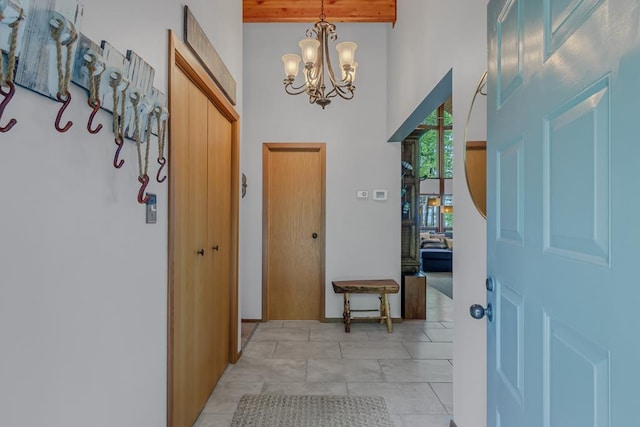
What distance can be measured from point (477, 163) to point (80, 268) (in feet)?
5.44

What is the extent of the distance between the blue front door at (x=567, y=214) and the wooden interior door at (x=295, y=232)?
127 inches

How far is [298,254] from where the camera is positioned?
4312 mm

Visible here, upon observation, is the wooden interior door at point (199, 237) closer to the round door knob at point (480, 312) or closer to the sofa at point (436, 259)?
the round door knob at point (480, 312)

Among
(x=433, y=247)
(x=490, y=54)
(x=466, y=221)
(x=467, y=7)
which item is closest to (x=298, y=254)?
(x=466, y=221)

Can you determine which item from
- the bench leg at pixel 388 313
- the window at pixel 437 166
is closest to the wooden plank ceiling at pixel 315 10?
the bench leg at pixel 388 313

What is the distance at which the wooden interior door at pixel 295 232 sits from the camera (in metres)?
4.28

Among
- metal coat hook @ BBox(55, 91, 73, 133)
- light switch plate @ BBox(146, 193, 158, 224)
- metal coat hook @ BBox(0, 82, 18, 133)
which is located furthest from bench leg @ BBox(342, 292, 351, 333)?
metal coat hook @ BBox(0, 82, 18, 133)

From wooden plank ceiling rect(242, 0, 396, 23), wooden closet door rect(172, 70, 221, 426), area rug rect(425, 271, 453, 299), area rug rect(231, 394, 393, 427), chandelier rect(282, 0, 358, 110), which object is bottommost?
area rug rect(425, 271, 453, 299)

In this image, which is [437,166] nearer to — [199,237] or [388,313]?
[388,313]

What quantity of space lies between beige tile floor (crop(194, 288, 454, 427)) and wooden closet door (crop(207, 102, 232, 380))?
0.30 meters

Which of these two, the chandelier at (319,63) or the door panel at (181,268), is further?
the chandelier at (319,63)

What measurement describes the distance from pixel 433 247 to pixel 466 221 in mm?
7532

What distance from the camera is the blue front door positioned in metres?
0.54

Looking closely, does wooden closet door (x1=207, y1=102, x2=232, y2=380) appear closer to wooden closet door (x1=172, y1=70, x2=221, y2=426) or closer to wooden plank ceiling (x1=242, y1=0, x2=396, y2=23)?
wooden closet door (x1=172, y1=70, x2=221, y2=426)
